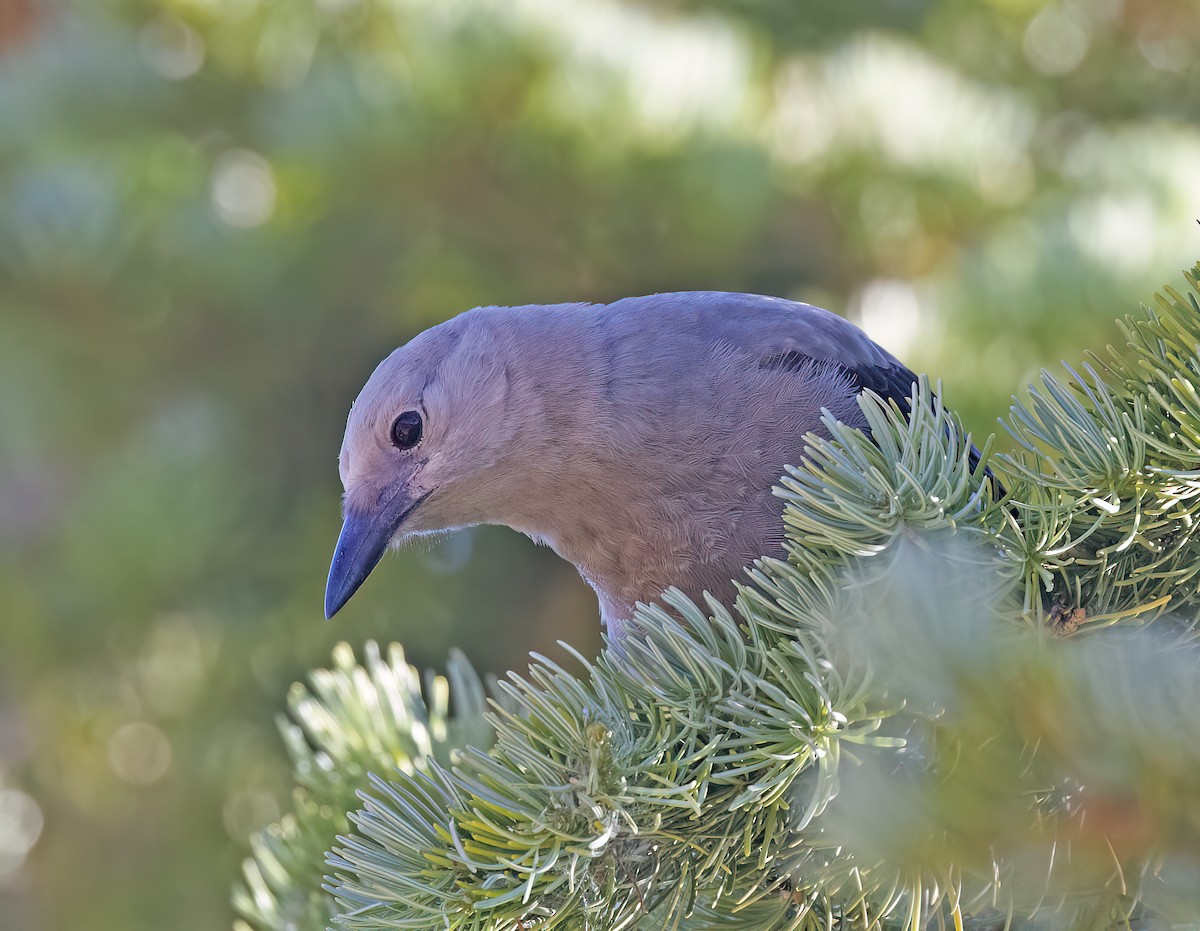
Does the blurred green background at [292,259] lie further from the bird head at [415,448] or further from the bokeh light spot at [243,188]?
the bird head at [415,448]

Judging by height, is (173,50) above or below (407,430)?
above

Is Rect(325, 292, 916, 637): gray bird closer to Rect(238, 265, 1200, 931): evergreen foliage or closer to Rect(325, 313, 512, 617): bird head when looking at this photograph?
Rect(325, 313, 512, 617): bird head

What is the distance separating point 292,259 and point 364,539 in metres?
2.20

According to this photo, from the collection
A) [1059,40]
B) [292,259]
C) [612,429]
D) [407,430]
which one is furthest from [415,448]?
[1059,40]

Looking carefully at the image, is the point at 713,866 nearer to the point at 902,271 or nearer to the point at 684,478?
the point at 684,478

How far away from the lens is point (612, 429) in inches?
71.4

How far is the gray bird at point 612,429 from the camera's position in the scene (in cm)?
174

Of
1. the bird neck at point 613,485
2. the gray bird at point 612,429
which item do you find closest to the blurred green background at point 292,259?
the gray bird at point 612,429

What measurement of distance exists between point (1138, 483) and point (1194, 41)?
4684 millimetres

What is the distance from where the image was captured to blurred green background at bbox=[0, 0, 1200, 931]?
3377 mm

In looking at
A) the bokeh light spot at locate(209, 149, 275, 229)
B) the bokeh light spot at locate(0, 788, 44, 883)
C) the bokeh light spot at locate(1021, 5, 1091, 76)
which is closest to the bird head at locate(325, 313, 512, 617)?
A: the bokeh light spot at locate(209, 149, 275, 229)

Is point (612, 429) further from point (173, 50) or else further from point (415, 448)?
point (173, 50)

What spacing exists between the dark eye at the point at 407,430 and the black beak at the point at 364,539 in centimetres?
8

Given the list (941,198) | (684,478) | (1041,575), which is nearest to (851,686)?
(1041,575)
